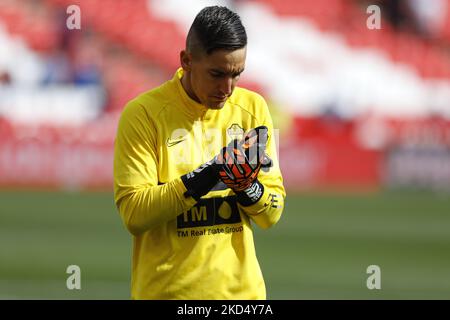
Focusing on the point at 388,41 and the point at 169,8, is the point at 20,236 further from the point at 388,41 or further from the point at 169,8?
the point at 388,41

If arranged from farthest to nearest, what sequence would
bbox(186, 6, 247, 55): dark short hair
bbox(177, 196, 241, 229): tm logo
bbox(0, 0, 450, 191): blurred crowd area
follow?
bbox(0, 0, 450, 191): blurred crowd area < bbox(177, 196, 241, 229): tm logo < bbox(186, 6, 247, 55): dark short hair

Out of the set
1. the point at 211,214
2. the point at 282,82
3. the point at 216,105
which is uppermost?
the point at 282,82

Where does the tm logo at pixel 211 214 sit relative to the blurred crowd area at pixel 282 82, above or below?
below

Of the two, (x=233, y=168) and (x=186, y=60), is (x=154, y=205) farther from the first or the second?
(x=186, y=60)

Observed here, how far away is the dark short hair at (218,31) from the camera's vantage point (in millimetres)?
3551

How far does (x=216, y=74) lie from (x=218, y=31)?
175 millimetres

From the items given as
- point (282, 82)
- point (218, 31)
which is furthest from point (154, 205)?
point (282, 82)

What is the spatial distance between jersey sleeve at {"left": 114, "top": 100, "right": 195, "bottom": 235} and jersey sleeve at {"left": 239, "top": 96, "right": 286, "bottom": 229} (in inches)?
11.7

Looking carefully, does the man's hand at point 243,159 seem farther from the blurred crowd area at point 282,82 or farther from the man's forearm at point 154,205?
the blurred crowd area at point 282,82

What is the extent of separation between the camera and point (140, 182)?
365 centimetres

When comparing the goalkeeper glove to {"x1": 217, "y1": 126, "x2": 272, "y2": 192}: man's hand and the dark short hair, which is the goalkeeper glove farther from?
the dark short hair

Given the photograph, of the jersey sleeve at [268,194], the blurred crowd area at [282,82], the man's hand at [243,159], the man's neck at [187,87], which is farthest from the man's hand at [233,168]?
the blurred crowd area at [282,82]

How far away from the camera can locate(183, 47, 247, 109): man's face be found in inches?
141

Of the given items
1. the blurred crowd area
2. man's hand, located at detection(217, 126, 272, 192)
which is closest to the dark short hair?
man's hand, located at detection(217, 126, 272, 192)
